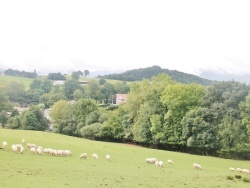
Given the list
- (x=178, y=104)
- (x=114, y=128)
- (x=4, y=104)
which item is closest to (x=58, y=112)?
(x=4, y=104)

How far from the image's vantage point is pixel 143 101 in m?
88.9

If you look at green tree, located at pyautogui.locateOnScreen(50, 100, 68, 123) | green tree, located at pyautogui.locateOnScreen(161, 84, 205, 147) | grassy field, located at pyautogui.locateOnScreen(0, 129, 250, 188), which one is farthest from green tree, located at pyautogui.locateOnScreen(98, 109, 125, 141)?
grassy field, located at pyautogui.locateOnScreen(0, 129, 250, 188)

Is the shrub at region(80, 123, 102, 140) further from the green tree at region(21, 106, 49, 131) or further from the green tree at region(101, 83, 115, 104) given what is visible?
the green tree at region(101, 83, 115, 104)

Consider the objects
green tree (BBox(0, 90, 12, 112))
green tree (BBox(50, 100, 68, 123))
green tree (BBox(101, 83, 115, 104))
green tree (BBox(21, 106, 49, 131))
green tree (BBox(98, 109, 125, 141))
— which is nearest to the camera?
green tree (BBox(98, 109, 125, 141))

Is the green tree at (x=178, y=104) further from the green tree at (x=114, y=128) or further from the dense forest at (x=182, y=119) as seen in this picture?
the green tree at (x=114, y=128)

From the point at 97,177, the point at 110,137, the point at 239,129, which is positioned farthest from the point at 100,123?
the point at 97,177

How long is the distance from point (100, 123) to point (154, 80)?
2195cm

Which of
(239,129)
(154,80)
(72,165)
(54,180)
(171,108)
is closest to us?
(54,180)

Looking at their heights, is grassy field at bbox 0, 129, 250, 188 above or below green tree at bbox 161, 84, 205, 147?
below

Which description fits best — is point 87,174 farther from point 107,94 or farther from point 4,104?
point 107,94

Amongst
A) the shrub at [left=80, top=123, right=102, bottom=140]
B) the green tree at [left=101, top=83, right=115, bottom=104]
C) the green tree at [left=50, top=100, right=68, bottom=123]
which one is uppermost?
the green tree at [left=101, top=83, right=115, bottom=104]

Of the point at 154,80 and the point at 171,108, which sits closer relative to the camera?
the point at 171,108

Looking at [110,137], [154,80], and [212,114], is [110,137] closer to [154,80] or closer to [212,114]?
[154,80]

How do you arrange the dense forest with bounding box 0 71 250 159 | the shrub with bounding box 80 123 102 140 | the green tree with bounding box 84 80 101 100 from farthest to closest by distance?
the green tree with bounding box 84 80 101 100
the shrub with bounding box 80 123 102 140
the dense forest with bounding box 0 71 250 159
